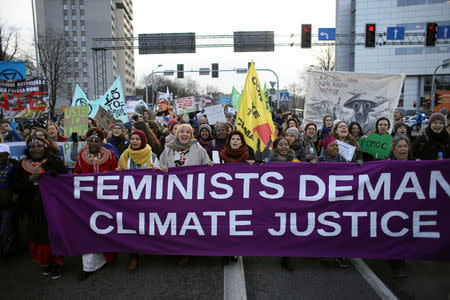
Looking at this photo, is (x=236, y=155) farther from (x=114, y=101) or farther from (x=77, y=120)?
(x=114, y=101)

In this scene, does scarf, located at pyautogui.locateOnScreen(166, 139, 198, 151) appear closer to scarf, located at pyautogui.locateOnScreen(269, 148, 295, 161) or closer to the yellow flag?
the yellow flag

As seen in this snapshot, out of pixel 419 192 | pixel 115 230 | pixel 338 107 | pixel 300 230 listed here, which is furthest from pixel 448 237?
pixel 338 107

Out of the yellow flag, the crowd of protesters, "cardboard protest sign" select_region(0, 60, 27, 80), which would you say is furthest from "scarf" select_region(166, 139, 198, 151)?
A: "cardboard protest sign" select_region(0, 60, 27, 80)

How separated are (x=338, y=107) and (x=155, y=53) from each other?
2265 centimetres

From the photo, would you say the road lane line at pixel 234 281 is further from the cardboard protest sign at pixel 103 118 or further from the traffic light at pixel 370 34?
the traffic light at pixel 370 34

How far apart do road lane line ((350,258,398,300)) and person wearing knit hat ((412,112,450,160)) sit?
1.91 m

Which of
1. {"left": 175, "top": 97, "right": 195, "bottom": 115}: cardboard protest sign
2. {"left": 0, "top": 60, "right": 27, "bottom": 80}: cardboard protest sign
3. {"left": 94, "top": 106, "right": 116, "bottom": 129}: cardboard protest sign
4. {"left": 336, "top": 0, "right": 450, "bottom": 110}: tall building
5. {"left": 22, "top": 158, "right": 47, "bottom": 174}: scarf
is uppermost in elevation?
{"left": 336, "top": 0, "right": 450, "bottom": 110}: tall building

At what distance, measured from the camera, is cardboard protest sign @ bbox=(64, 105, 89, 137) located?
6410 millimetres

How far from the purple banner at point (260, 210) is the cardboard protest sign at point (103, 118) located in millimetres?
3933

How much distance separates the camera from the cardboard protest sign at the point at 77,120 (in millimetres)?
6410

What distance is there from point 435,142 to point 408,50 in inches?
2226

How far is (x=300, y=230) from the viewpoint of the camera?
3639 millimetres

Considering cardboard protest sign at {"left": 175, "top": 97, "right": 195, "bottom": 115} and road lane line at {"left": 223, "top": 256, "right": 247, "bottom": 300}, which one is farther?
cardboard protest sign at {"left": 175, "top": 97, "right": 195, "bottom": 115}

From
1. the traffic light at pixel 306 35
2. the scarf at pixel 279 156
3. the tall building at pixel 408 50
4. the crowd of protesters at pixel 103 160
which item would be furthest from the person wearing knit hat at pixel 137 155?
the tall building at pixel 408 50
